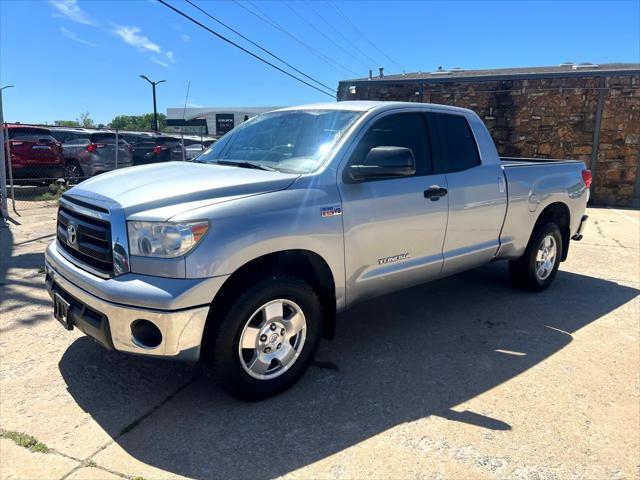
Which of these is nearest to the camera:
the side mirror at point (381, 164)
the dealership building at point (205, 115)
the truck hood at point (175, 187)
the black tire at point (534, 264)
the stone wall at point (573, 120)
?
the truck hood at point (175, 187)

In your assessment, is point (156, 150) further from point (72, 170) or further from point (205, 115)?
point (205, 115)

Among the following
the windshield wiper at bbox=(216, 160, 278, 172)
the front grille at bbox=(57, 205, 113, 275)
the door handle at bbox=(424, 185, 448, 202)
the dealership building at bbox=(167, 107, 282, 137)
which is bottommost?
the front grille at bbox=(57, 205, 113, 275)

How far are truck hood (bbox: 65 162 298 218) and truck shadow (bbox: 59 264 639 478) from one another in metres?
1.26

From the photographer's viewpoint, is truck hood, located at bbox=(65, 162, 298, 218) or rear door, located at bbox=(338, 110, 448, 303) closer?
truck hood, located at bbox=(65, 162, 298, 218)

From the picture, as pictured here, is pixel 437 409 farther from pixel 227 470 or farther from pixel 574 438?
pixel 227 470

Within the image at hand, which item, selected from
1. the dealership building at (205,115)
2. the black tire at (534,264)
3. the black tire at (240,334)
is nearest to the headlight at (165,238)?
the black tire at (240,334)

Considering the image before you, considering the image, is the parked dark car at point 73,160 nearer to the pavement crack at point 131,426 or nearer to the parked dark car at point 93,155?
the parked dark car at point 93,155

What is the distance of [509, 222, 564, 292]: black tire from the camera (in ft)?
18.0

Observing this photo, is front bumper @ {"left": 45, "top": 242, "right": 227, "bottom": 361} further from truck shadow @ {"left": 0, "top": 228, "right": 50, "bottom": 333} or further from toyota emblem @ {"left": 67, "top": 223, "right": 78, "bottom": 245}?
truck shadow @ {"left": 0, "top": 228, "right": 50, "bottom": 333}

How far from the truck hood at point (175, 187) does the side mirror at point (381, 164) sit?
47 centimetres

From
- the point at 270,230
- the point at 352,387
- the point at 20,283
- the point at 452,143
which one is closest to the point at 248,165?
the point at 270,230

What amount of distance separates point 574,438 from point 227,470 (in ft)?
6.60

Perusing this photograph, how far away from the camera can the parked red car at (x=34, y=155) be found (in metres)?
13.5

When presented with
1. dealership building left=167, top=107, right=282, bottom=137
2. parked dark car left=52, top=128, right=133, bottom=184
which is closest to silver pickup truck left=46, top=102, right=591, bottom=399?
parked dark car left=52, top=128, right=133, bottom=184
